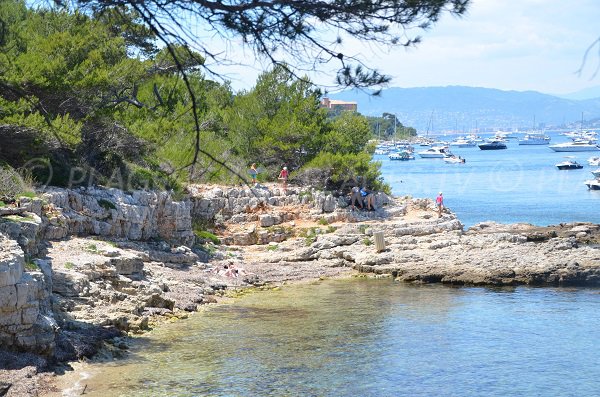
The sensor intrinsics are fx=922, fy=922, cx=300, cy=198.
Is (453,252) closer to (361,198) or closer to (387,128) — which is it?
(361,198)

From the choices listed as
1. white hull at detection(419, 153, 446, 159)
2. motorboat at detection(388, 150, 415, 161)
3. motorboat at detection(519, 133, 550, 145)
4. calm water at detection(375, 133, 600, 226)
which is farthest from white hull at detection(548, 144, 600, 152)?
motorboat at detection(519, 133, 550, 145)

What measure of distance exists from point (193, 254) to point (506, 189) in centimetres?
4786

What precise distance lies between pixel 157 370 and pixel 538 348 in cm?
790

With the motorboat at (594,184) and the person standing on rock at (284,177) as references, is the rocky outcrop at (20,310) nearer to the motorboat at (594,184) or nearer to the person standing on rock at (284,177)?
the person standing on rock at (284,177)

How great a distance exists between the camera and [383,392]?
610 inches

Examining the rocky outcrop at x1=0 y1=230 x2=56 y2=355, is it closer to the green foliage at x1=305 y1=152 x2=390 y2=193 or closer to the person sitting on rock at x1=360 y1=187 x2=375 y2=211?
the person sitting on rock at x1=360 y1=187 x2=375 y2=211

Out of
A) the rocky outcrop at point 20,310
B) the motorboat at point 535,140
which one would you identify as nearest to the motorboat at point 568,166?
the motorboat at point 535,140

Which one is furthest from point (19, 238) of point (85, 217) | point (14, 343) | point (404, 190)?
point (404, 190)

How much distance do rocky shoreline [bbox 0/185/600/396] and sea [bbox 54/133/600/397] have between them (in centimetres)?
72

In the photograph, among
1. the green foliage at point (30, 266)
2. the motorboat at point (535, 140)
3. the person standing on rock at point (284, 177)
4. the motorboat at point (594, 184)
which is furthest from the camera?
the motorboat at point (535, 140)

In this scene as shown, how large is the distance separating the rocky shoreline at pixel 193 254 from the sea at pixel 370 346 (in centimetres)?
72

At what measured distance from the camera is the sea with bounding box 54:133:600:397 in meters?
15.7

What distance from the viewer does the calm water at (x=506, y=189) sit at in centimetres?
5188

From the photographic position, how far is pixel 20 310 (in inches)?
603
